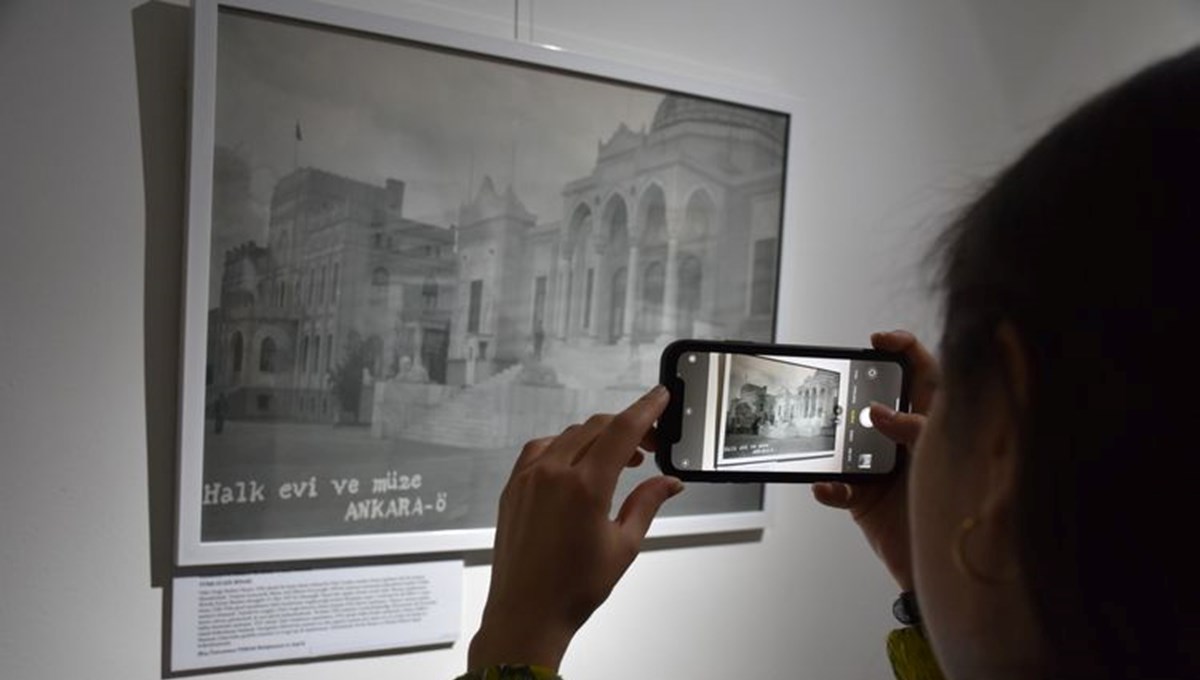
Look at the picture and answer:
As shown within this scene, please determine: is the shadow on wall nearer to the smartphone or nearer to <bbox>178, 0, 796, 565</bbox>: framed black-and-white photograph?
<bbox>178, 0, 796, 565</bbox>: framed black-and-white photograph

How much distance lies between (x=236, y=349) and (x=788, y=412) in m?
0.49

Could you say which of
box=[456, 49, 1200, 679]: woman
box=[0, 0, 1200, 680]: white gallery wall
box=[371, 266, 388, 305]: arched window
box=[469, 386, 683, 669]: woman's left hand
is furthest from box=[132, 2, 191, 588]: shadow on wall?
box=[456, 49, 1200, 679]: woman

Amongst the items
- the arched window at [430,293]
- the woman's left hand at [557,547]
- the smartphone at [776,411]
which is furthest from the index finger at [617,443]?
the arched window at [430,293]

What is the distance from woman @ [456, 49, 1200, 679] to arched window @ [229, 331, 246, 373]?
0.63 metres

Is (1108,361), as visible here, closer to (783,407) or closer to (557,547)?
(557,547)

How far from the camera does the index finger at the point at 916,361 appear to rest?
673 millimetres

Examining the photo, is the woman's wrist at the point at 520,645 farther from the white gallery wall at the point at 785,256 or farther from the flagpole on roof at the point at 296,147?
the flagpole on roof at the point at 296,147

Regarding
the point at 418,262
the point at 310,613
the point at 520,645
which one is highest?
the point at 418,262

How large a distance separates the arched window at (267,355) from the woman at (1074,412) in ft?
2.04

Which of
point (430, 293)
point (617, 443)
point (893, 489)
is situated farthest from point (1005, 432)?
point (430, 293)

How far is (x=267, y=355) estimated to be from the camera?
806mm

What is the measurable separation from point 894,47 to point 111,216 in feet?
3.25

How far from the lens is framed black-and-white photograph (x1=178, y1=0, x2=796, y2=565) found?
2.57ft

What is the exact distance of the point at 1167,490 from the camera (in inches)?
10.8
